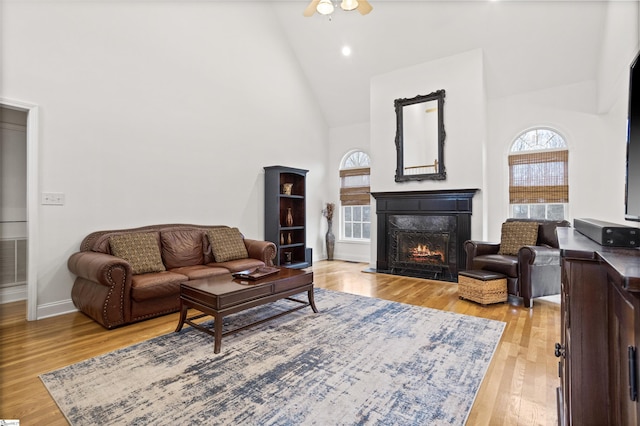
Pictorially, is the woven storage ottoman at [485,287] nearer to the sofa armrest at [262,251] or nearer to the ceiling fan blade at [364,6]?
the sofa armrest at [262,251]

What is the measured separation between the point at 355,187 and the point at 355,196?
20cm

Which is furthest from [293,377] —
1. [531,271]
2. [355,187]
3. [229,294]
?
[355,187]

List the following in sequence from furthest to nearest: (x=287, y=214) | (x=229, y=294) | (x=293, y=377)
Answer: (x=287, y=214) < (x=229, y=294) < (x=293, y=377)

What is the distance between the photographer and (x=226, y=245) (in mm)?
4445

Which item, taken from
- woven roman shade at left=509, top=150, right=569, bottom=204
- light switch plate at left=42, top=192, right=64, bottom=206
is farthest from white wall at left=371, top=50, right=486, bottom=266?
light switch plate at left=42, top=192, right=64, bottom=206

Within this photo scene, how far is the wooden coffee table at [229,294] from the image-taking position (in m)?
2.51

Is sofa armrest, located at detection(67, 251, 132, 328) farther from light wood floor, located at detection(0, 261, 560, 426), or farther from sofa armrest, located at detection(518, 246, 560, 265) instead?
sofa armrest, located at detection(518, 246, 560, 265)

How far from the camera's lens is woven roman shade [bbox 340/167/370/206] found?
6812 millimetres

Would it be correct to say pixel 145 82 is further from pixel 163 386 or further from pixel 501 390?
pixel 501 390

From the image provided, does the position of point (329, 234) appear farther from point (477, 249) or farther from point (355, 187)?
point (477, 249)

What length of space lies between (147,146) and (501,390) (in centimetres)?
455

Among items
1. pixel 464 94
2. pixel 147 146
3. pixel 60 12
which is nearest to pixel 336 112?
pixel 464 94

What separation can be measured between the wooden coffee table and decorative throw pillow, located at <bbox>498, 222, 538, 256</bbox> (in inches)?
112

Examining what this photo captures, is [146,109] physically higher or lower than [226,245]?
higher
